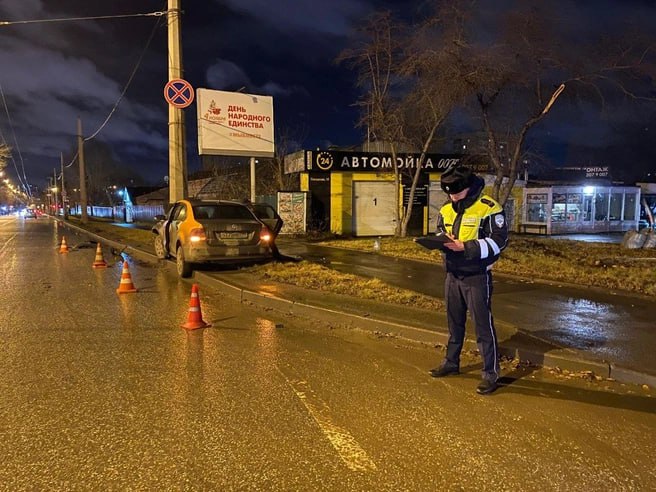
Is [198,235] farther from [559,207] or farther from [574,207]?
[574,207]

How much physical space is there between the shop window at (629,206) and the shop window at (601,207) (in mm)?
1345

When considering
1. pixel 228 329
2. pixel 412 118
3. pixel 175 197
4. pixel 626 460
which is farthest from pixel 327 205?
pixel 626 460

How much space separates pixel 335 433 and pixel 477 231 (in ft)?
6.62

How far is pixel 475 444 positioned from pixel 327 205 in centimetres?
1834

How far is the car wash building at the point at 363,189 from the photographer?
2127 centimetres

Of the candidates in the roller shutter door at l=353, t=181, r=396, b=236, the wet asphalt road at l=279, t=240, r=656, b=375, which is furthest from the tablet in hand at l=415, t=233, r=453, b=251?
the roller shutter door at l=353, t=181, r=396, b=236

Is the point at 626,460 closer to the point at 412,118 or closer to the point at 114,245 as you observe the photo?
the point at 412,118

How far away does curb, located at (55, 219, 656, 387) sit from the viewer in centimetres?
491

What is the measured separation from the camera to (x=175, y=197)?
14359 millimetres

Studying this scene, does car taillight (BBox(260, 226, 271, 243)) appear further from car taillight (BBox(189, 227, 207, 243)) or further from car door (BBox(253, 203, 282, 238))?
car taillight (BBox(189, 227, 207, 243))

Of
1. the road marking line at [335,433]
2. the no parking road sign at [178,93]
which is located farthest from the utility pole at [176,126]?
the road marking line at [335,433]

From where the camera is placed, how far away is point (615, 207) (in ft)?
83.9

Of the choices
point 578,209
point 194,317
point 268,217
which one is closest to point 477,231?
point 194,317

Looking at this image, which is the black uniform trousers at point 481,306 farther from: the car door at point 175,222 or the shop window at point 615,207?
the shop window at point 615,207
